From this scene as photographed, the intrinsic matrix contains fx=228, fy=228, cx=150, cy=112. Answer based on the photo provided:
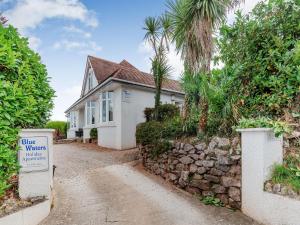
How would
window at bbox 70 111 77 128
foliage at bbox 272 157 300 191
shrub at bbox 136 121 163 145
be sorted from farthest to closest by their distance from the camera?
1. window at bbox 70 111 77 128
2. shrub at bbox 136 121 163 145
3. foliage at bbox 272 157 300 191

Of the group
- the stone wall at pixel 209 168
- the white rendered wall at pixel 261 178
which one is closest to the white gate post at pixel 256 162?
the white rendered wall at pixel 261 178

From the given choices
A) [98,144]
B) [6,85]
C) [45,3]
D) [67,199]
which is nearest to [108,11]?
[45,3]

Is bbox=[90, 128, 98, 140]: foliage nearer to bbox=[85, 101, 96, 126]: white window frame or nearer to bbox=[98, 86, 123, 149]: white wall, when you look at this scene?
bbox=[85, 101, 96, 126]: white window frame

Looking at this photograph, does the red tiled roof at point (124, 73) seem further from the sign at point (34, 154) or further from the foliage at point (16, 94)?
the sign at point (34, 154)

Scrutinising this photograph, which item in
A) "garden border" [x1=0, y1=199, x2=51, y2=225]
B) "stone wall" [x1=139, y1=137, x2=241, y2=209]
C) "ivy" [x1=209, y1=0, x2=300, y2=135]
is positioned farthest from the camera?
"ivy" [x1=209, y1=0, x2=300, y2=135]

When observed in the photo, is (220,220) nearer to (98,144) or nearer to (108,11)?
(108,11)

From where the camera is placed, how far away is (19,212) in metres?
3.79

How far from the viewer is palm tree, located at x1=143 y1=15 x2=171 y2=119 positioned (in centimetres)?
1007

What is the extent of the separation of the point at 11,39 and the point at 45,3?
13.2ft

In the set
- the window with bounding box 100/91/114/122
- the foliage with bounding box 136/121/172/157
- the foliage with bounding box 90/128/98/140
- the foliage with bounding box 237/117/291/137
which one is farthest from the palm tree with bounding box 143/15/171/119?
the foliage with bounding box 90/128/98/140

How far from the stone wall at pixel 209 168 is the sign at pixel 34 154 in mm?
3513

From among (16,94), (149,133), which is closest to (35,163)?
(16,94)

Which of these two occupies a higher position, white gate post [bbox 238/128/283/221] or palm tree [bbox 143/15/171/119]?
palm tree [bbox 143/15/171/119]

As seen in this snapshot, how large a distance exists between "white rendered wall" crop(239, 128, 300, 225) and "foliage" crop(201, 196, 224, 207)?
601mm
